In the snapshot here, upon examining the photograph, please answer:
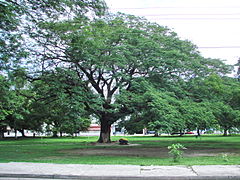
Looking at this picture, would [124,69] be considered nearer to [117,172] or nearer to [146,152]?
[146,152]

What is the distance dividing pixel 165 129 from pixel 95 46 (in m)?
7.56

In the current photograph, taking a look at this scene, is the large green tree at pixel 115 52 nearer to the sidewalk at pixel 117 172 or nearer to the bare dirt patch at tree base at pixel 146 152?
the bare dirt patch at tree base at pixel 146 152

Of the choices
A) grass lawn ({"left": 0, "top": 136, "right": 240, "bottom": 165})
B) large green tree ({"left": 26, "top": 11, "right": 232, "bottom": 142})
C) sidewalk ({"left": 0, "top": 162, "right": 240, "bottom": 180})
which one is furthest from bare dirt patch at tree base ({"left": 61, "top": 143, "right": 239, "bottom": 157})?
sidewalk ({"left": 0, "top": 162, "right": 240, "bottom": 180})

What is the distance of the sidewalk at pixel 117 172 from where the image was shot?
990 cm

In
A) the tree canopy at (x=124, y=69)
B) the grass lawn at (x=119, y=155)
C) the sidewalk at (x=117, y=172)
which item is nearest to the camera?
the sidewalk at (x=117, y=172)

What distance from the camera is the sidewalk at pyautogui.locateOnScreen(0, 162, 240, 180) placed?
9.90 m

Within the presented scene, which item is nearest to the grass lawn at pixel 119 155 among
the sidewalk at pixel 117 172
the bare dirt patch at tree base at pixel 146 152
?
the bare dirt patch at tree base at pixel 146 152

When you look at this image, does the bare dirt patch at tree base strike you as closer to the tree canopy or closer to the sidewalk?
the tree canopy

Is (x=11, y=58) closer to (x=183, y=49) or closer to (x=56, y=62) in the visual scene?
(x=56, y=62)

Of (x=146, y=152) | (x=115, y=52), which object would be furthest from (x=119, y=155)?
(x=115, y=52)

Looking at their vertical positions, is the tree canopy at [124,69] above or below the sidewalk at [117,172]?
above

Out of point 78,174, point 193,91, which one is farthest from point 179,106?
point 78,174

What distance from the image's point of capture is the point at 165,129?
15945mm

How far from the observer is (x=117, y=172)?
35.0 feet
